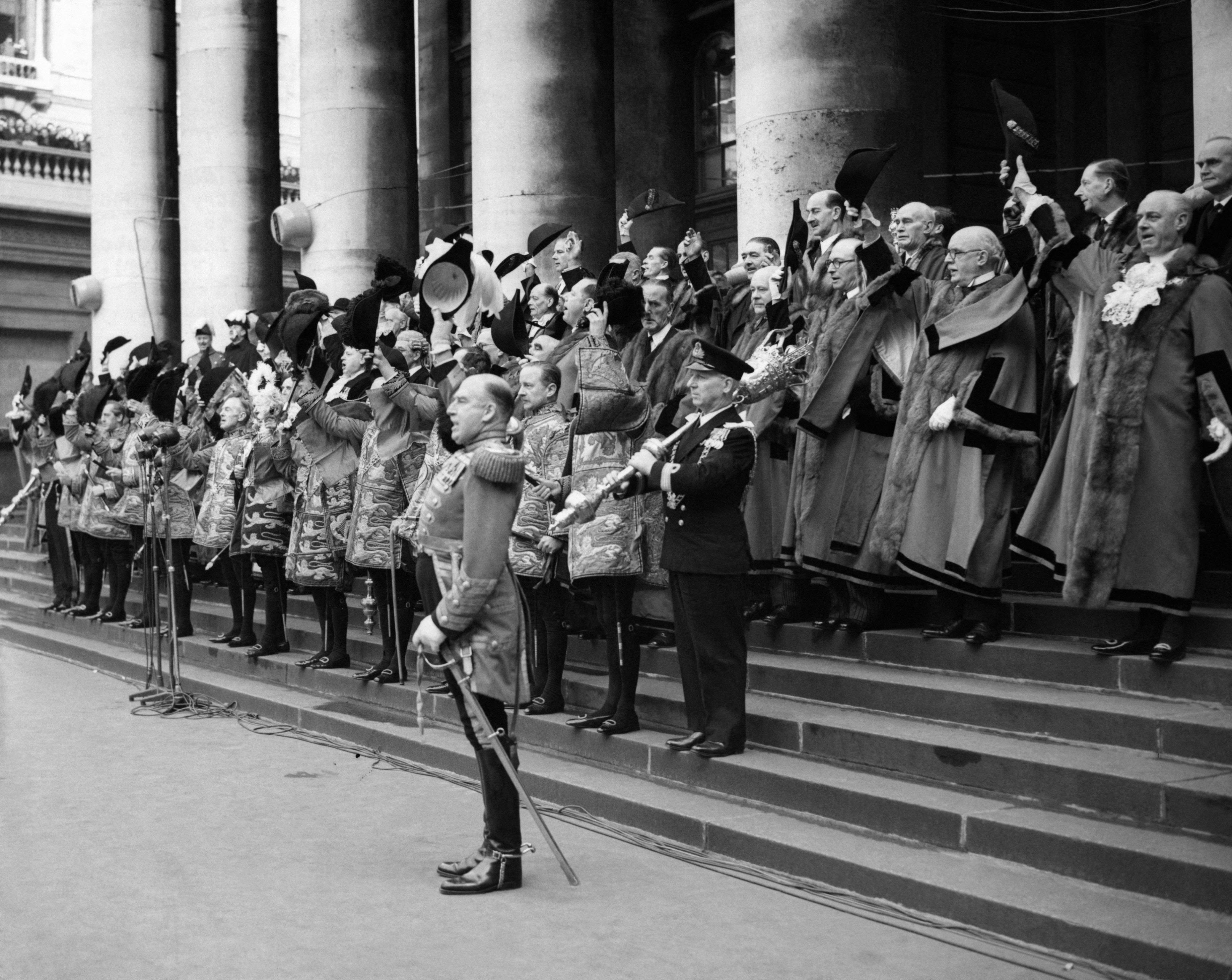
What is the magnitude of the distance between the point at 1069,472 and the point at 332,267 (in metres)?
10.5

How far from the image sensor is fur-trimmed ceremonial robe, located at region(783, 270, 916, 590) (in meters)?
7.39

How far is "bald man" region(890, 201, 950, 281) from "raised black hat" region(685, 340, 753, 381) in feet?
5.10

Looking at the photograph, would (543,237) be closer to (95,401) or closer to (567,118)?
(567,118)

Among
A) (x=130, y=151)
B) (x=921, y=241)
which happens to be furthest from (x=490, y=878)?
(x=130, y=151)

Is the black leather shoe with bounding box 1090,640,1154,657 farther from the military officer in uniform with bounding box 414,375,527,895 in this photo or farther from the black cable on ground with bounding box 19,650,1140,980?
the military officer in uniform with bounding box 414,375,527,895

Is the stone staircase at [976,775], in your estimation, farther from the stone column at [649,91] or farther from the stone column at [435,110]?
the stone column at [435,110]

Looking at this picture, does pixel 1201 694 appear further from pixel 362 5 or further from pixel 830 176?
pixel 362 5

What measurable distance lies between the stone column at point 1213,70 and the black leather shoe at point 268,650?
22.9 feet

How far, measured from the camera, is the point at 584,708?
8.02m

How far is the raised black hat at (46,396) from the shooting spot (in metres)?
15.8

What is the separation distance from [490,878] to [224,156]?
13.6 metres

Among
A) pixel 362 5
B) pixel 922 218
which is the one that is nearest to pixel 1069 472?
pixel 922 218

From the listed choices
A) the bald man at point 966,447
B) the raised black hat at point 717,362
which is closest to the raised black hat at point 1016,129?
the bald man at point 966,447

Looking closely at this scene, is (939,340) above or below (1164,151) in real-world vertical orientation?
below
